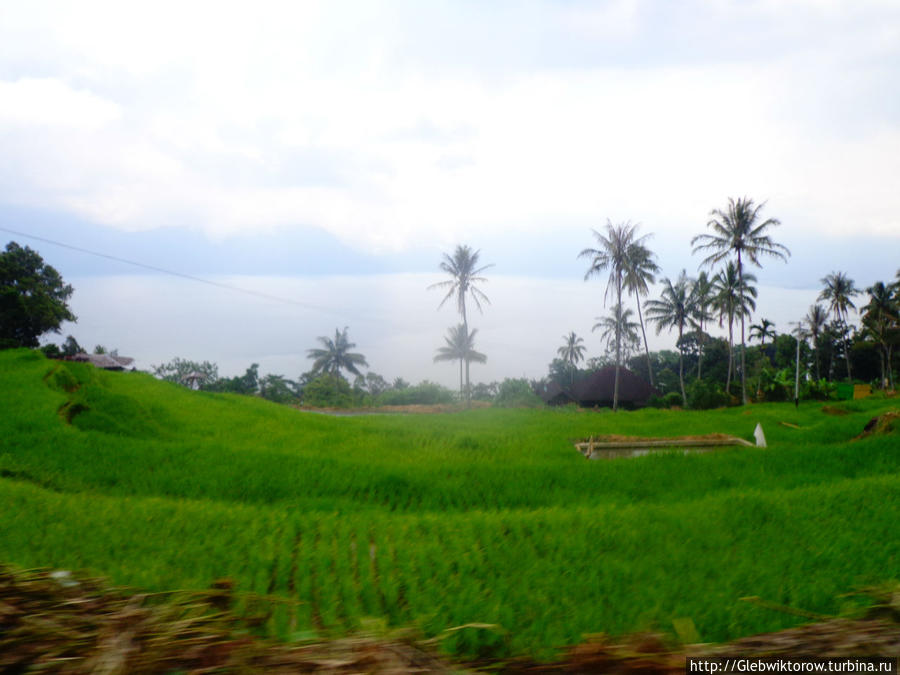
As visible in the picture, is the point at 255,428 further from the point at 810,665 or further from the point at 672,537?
the point at 810,665

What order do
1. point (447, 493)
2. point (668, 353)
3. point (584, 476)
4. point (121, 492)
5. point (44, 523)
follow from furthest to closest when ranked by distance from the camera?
point (668, 353), point (584, 476), point (447, 493), point (121, 492), point (44, 523)

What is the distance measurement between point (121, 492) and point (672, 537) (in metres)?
6.08

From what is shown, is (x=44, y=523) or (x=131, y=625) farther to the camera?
(x=44, y=523)

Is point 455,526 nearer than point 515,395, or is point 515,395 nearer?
point 455,526

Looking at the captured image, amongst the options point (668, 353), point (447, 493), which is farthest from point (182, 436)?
point (668, 353)

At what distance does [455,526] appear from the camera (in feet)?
15.5

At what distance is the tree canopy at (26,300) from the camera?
24422 mm

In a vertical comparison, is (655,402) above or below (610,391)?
below

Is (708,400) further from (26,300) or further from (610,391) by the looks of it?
(26,300)

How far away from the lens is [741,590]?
3.34 metres

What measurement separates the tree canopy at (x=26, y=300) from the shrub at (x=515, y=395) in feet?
71.8

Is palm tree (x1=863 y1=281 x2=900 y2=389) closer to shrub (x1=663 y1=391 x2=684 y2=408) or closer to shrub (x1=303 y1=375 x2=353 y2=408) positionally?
shrub (x1=663 y1=391 x2=684 y2=408)

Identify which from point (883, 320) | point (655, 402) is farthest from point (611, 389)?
point (883, 320)

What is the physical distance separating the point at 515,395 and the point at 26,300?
940 inches
